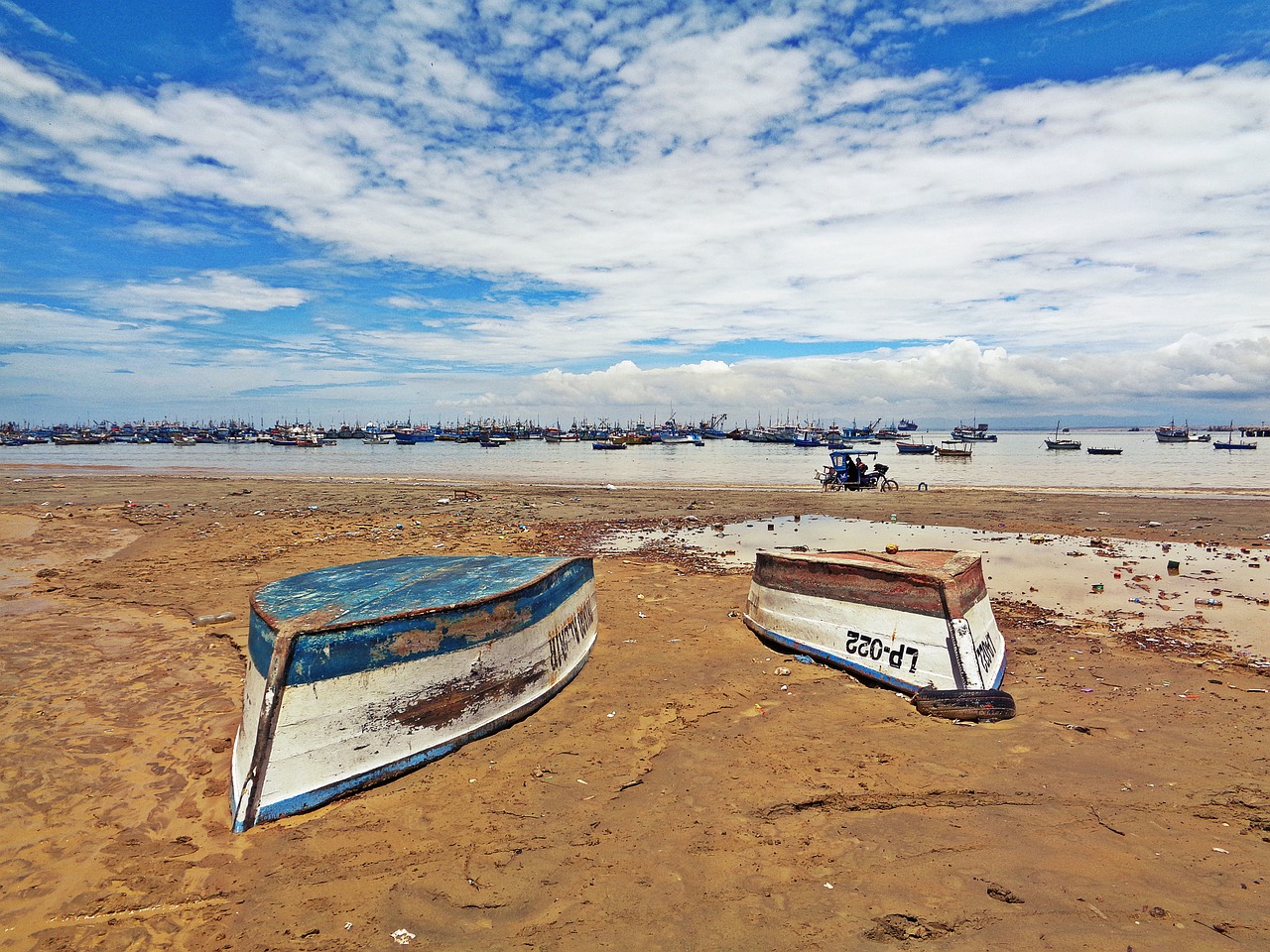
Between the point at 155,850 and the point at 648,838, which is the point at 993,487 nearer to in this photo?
the point at 648,838

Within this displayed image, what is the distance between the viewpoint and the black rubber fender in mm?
5676

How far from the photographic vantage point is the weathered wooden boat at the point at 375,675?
418 centimetres

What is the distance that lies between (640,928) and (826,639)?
4.32 meters

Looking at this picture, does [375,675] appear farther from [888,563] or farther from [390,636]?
[888,563]

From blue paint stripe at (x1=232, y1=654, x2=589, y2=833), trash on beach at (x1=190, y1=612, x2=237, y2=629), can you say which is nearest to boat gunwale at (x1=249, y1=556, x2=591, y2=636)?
blue paint stripe at (x1=232, y1=654, x2=589, y2=833)

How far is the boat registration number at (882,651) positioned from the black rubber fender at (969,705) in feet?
1.46

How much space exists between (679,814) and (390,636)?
2.38 metres

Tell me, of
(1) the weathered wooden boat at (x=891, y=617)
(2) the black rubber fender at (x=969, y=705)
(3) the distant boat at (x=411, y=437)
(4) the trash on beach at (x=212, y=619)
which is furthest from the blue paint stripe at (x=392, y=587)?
(3) the distant boat at (x=411, y=437)

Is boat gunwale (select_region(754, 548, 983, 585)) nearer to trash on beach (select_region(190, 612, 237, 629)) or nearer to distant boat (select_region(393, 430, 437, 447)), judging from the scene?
trash on beach (select_region(190, 612, 237, 629))

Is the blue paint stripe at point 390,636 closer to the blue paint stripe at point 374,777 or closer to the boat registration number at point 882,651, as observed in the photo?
the blue paint stripe at point 374,777

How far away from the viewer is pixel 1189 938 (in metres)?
3.13

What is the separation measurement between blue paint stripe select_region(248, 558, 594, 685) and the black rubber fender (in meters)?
3.70

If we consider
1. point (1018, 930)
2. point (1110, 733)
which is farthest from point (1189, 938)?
point (1110, 733)

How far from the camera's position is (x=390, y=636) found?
15.0ft
